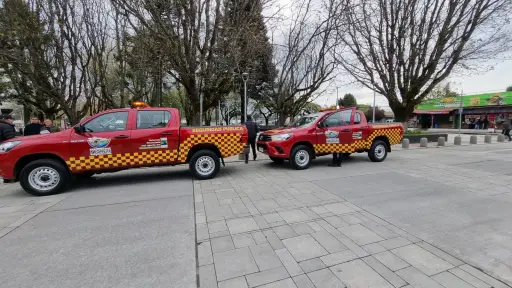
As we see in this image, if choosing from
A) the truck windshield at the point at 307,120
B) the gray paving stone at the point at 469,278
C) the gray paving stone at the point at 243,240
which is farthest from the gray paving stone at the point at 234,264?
the truck windshield at the point at 307,120

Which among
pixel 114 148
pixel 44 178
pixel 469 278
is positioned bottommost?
pixel 469 278

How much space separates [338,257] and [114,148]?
5263mm

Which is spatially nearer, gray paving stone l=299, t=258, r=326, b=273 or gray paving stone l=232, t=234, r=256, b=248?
gray paving stone l=299, t=258, r=326, b=273

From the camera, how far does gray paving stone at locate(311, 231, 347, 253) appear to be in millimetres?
2943

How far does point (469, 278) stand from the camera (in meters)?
2.38

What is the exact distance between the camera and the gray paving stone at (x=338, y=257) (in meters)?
2.66

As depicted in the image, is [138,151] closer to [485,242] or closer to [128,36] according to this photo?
[485,242]

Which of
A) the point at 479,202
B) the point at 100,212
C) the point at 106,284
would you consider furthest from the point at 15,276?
the point at 479,202

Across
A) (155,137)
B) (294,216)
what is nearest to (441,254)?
(294,216)

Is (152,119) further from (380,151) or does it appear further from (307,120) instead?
Answer: (380,151)

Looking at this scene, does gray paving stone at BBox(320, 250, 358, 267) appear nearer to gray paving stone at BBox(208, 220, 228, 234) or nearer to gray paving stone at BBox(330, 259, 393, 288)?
gray paving stone at BBox(330, 259, 393, 288)

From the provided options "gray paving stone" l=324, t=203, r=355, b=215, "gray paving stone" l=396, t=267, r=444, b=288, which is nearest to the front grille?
"gray paving stone" l=324, t=203, r=355, b=215

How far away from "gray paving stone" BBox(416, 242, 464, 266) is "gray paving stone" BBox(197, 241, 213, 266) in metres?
2.59

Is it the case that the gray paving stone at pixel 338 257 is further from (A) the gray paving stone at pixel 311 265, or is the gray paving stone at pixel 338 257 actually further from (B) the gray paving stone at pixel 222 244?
(B) the gray paving stone at pixel 222 244
